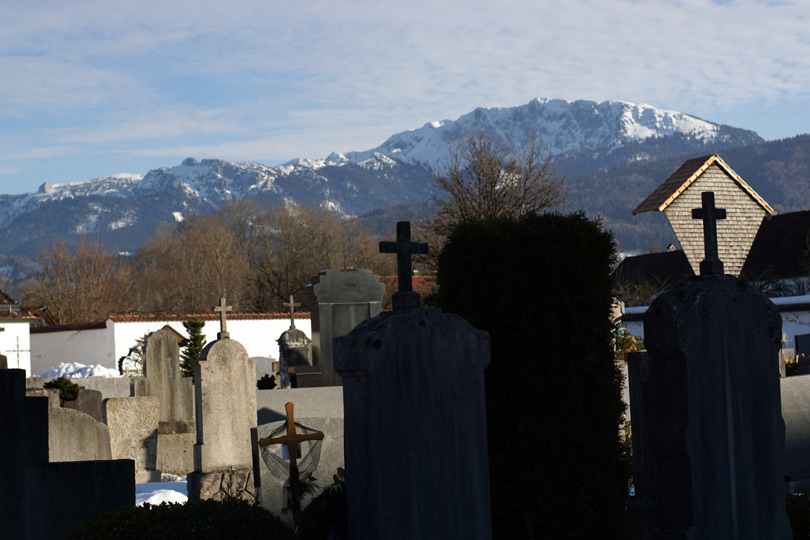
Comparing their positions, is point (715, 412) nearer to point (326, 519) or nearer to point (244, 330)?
point (326, 519)

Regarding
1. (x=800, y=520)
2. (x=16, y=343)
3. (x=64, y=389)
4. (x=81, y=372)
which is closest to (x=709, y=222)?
(x=800, y=520)

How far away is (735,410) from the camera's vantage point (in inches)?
260

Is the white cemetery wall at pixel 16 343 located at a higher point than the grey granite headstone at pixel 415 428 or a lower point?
higher

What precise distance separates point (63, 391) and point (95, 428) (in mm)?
7691

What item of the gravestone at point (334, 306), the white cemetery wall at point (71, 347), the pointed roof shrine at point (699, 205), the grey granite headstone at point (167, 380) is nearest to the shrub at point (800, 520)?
the pointed roof shrine at point (699, 205)

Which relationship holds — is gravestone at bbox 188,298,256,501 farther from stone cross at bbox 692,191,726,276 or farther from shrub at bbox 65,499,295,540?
stone cross at bbox 692,191,726,276

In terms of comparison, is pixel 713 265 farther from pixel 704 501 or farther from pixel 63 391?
pixel 63 391

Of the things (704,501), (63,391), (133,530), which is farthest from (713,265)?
(63,391)

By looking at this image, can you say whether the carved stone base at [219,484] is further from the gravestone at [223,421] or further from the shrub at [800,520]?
the shrub at [800,520]

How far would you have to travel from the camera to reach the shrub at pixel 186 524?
561 cm

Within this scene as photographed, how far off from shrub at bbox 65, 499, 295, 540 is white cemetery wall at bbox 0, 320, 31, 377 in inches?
1222

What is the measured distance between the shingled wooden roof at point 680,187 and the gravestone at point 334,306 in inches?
182

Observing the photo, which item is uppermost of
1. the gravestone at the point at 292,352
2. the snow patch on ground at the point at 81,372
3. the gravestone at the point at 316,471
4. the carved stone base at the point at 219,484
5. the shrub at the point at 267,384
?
the gravestone at the point at 292,352

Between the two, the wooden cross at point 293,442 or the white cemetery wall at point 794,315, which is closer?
the wooden cross at point 293,442
